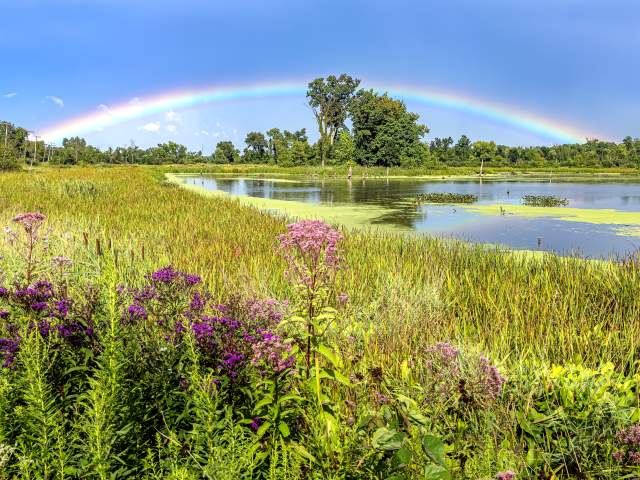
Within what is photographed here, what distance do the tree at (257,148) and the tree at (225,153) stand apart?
2.71 m

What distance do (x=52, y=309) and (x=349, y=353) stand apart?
1.98m

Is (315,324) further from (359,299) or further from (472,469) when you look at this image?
(359,299)

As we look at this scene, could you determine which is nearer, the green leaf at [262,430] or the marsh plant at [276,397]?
the marsh plant at [276,397]

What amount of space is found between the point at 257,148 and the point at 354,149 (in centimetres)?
4194

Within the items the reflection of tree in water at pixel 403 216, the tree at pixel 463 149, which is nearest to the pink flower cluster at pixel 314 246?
the reflection of tree in water at pixel 403 216

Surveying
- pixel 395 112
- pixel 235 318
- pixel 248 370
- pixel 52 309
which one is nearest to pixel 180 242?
pixel 52 309

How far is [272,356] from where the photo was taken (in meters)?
1.98

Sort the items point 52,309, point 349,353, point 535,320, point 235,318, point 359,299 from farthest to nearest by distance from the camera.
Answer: point 359,299, point 535,320, point 349,353, point 52,309, point 235,318

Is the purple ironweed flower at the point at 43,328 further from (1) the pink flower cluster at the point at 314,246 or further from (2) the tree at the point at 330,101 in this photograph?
(2) the tree at the point at 330,101

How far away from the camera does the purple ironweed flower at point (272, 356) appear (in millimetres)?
1981

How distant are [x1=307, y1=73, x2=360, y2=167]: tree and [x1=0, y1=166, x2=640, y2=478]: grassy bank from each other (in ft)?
227

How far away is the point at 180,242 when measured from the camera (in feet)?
24.5

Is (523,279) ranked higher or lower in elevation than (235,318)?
lower

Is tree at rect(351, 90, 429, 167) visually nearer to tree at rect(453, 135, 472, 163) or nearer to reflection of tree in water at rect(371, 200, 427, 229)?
tree at rect(453, 135, 472, 163)
